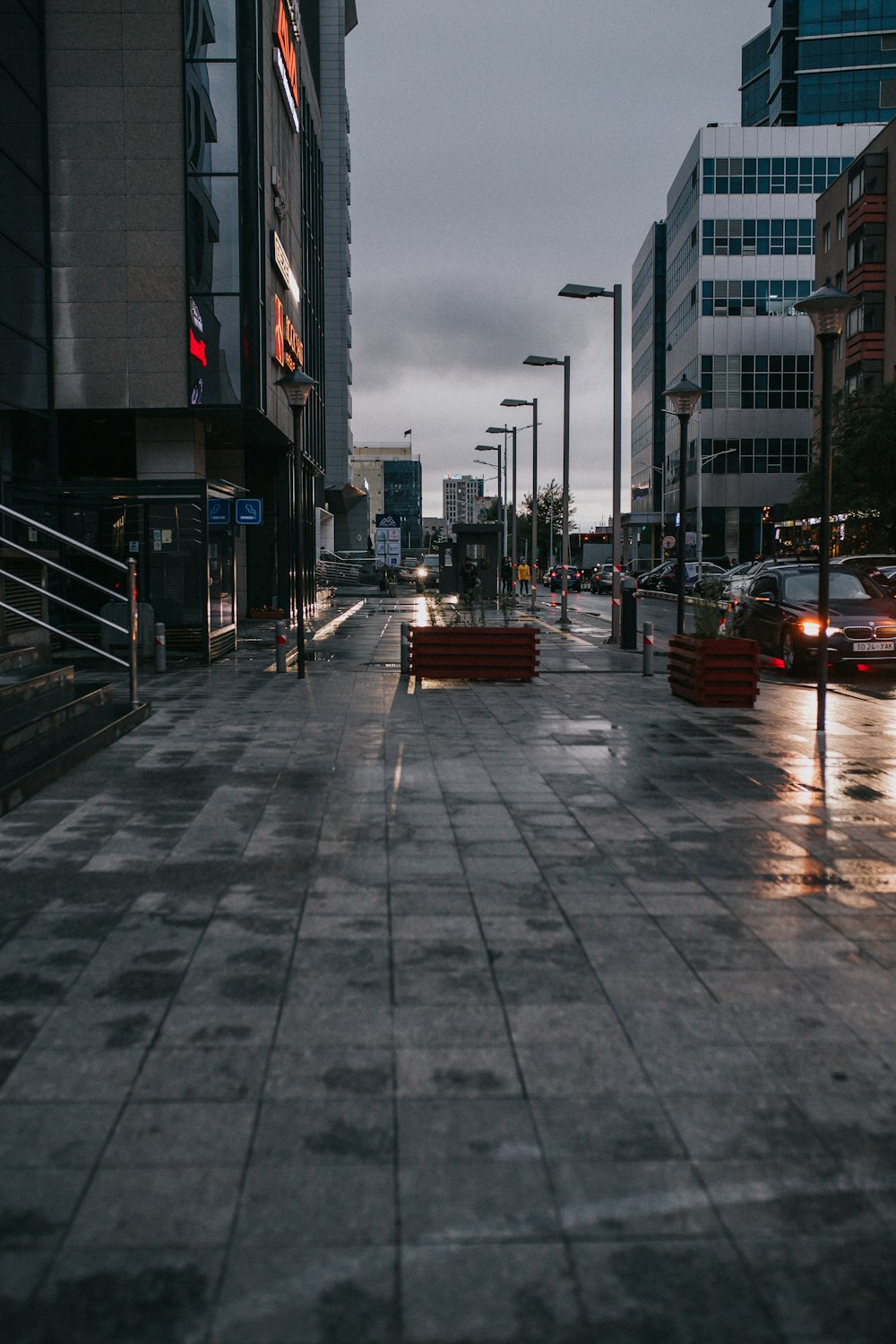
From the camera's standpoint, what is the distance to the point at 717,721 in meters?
13.3

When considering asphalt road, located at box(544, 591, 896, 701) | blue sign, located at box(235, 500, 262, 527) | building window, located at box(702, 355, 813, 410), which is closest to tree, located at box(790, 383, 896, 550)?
asphalt road, located at box(544, 591, 896, 701)

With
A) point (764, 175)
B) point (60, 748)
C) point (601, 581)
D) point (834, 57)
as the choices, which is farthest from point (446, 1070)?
point (834, 57)

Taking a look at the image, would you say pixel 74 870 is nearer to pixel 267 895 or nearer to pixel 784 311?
pixel 267 895

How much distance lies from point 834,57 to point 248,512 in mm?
112853

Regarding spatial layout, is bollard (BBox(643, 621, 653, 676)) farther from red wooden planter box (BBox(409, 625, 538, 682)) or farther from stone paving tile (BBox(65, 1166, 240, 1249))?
stone paving tile (BBox(65, 1166, 240, 1249))

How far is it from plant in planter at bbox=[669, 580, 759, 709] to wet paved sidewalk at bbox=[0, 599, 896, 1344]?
19.1ft

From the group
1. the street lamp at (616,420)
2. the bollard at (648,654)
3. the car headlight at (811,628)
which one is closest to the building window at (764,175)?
the street lamp at (616,420)

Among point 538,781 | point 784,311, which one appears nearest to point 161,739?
point 538,781

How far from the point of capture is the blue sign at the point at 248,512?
24.5 meters

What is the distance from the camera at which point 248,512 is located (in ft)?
80.8

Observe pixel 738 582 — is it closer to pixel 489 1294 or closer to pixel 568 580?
pixel 489 1294

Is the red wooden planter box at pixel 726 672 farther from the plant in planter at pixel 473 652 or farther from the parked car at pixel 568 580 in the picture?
the parked car at pixel 568 580

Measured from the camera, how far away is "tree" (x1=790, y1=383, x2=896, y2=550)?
41.2 metres

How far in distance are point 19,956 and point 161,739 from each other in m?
6.51
